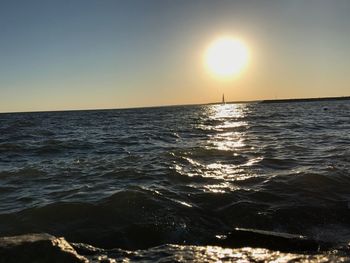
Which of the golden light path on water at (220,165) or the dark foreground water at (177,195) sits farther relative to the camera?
the golden light path on water at (220,165)

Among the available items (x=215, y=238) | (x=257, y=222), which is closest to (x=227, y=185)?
(x=257, y=222)

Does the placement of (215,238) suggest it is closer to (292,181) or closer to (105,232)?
(105,232)

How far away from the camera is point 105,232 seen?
7707 millimetres

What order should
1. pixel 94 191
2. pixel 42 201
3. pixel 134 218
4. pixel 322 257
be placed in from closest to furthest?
pixel 322 257 < pixel 134 218 < pixel 42 201 < pixel 94 191

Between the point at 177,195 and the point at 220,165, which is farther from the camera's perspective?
the point at 220,165

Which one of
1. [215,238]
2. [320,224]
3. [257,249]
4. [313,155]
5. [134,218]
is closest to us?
[257,249]

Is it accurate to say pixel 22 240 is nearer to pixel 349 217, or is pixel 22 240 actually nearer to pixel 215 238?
pixel 215 238

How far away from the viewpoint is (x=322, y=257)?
5.31 meters

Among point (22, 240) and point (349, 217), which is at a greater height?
point (22, 240)

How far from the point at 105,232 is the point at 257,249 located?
3075 millimetres

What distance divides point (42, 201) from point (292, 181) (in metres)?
6.49

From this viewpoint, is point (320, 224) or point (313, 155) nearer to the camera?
point (320, 224)

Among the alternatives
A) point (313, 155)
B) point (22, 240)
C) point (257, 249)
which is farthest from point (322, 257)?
point (313, 155)

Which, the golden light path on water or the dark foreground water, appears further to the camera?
the golden light path on water
